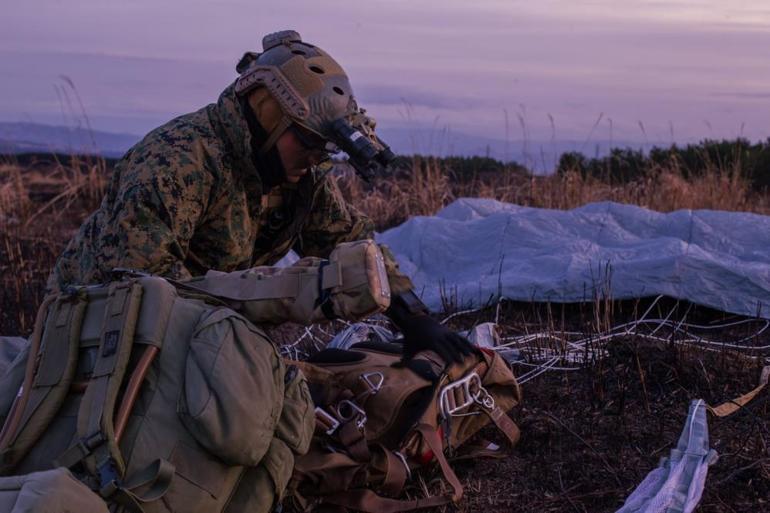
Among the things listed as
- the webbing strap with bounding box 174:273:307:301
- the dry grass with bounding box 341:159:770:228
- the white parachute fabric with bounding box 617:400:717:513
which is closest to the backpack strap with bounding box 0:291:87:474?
the webbing strap with bounding box 174:273:307:301

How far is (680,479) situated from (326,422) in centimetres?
93

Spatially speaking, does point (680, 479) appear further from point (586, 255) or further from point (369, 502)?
point (586, 255)

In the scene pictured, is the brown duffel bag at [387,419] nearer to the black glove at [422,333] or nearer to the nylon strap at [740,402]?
the black glove at [422,333]

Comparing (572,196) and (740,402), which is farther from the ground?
(740,402)

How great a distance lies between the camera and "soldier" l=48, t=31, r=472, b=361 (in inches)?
112

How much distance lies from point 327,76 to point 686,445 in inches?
59.5

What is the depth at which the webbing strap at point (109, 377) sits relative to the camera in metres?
2.08

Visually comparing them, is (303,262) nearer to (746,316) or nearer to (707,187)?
(746,316)

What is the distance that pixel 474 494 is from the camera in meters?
2.81

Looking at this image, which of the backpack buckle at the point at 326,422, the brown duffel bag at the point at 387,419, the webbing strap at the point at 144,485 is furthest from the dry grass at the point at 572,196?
the webbing strap at the point at 144,485

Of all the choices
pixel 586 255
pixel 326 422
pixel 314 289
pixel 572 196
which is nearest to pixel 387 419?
pixel 326 422

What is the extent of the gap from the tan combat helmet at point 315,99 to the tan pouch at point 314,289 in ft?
1.98

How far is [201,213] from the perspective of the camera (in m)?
3.02

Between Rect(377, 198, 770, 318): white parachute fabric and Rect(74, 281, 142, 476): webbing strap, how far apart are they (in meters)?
2.35
